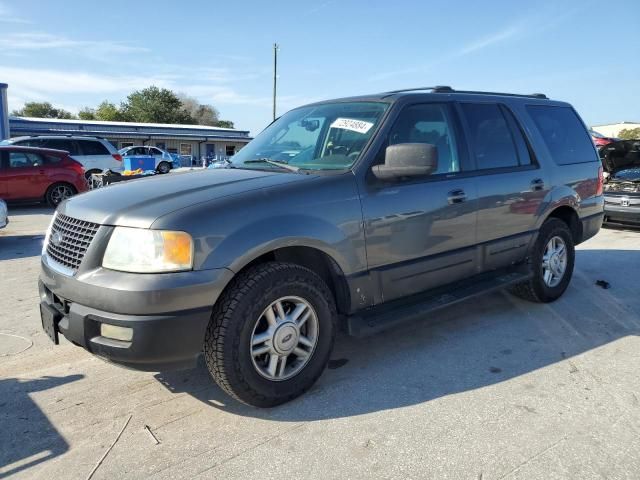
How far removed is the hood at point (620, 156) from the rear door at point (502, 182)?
7214mm

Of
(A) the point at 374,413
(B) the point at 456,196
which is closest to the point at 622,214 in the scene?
(B) the point at 456,196

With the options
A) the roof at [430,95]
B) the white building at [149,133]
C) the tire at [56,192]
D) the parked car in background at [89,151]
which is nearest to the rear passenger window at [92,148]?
the parked car in background at [89,151]

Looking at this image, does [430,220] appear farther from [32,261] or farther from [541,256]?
[32,261]

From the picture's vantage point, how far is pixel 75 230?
2898 mm

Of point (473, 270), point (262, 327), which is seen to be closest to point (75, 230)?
point (262, 327)

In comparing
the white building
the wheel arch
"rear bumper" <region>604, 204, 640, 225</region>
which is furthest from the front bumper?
the white building

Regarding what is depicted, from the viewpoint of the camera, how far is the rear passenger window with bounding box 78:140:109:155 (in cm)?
1672

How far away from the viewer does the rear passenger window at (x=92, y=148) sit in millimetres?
16719

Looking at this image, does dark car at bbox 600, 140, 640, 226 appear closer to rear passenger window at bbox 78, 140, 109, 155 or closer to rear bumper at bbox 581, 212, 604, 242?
rear bumper at bbox 581, 212, 604, 242

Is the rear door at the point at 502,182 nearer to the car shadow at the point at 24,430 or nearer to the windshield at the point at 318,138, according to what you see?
the windshield at the point at 318,138

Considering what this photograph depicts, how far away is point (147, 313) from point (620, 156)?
36.9 feet

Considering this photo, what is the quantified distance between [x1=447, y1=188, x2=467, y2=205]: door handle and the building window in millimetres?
46243

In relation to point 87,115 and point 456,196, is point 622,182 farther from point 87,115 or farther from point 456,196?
A: point 87,115

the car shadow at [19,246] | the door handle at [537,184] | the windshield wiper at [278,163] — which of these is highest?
the windshield wiper at [278,163]
